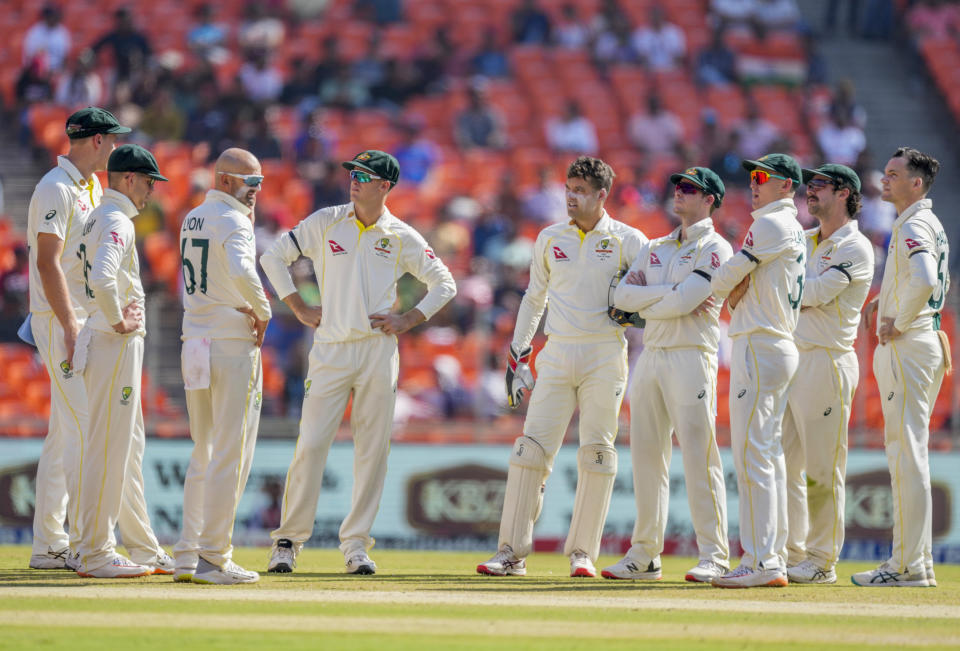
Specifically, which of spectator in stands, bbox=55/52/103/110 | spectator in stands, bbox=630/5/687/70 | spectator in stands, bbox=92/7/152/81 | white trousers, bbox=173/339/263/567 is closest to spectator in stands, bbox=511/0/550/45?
spectator in stands, bbox=630/5/687/70

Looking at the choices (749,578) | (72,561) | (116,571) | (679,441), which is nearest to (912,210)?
→ (679,441)

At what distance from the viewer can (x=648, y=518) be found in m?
8.54

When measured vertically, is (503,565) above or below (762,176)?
below

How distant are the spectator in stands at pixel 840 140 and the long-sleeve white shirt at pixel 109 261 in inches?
556

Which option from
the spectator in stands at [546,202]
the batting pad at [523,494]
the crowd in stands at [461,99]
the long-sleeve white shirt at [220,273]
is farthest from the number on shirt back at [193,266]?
the spectator in stands at [546,202]

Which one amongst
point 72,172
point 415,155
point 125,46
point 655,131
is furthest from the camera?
point 655,131

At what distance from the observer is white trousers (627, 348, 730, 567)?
834cm

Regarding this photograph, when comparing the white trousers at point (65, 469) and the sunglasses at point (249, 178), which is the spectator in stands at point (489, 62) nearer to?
the sunglasses at point (249, 178)

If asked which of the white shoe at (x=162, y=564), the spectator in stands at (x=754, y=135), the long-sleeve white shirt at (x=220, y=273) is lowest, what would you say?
the white shoe at (x=162, y=564)

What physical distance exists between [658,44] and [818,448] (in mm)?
14503

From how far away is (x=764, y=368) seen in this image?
814 cm

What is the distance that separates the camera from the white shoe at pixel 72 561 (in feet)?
26.4

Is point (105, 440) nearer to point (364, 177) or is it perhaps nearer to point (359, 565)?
point (359, 565)

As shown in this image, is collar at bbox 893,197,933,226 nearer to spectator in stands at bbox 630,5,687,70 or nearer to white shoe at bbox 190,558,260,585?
white shoe at bbox 190,558,260,585
